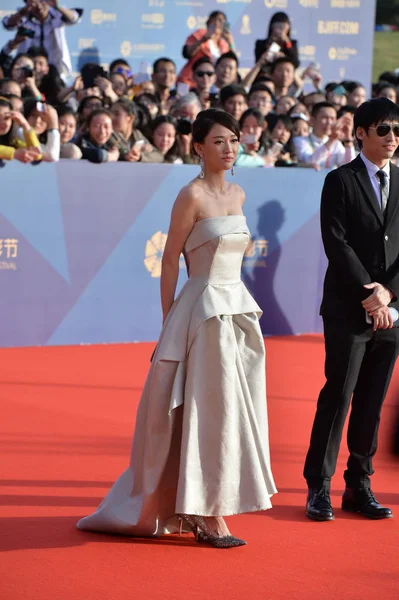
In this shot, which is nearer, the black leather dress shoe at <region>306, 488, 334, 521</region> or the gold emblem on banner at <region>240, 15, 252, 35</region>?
the black leather dress shoe at <region>306, 488, 334, 521</region>

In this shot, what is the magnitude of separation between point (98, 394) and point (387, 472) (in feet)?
7.80

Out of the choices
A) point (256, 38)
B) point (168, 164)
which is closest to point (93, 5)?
point (256, 38)

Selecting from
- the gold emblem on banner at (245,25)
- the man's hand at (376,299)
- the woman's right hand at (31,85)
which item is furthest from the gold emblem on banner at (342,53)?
the man's hand at (376,299)

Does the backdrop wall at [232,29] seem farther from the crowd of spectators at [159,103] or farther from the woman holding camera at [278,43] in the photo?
the woman holding camera at [278,43]

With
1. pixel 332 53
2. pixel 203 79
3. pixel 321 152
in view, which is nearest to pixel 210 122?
pixel 321 152

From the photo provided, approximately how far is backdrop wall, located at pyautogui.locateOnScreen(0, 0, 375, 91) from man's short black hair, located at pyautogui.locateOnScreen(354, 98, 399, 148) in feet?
30.2

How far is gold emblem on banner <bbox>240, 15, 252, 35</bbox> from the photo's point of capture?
1603 cm

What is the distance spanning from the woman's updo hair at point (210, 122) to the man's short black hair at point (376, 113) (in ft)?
2.23

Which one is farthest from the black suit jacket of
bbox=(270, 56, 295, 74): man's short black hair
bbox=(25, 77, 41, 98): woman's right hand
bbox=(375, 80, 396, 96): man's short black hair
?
bbox=(375, 80, 396, 96): man's short black hair

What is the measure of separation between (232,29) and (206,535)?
12.1m

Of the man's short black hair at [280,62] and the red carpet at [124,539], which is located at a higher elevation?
the man's short black hair at [280,62]

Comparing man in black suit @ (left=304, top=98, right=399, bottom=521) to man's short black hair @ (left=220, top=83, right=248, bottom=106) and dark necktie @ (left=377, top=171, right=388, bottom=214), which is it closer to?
dark necktie @ (left=377, top=171, right=388, bottom=214)

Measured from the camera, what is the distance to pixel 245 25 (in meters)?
16.0

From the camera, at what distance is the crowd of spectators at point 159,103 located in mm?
9484
